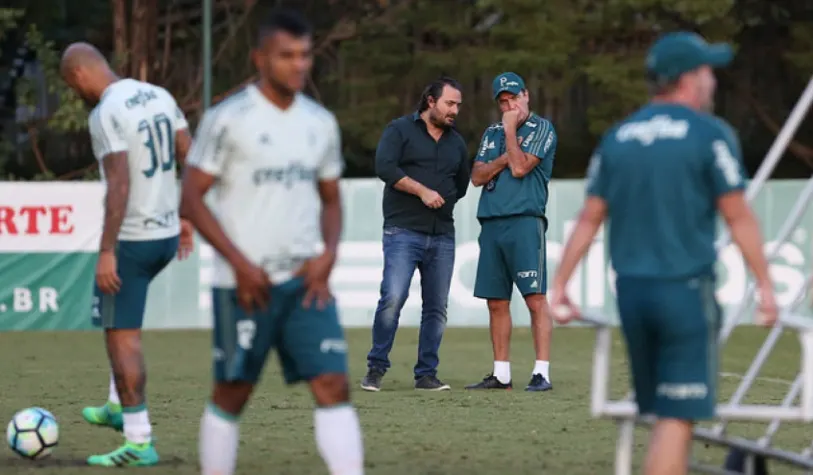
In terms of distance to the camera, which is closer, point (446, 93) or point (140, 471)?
point (140, 471)

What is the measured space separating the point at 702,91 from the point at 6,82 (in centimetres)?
2500

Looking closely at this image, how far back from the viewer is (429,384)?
11.8 meters

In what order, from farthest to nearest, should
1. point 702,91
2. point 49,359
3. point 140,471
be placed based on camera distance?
point 49,359 < point 140,471 < point 702,91

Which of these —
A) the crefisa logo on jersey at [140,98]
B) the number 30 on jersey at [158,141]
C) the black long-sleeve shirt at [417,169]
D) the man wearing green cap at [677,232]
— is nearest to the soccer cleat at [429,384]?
the black long-sleeve shirt at [417,169]

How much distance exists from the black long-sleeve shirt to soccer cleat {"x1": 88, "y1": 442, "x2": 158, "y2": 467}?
4313mm

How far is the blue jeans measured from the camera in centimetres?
1188

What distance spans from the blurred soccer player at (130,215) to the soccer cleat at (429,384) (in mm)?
3857

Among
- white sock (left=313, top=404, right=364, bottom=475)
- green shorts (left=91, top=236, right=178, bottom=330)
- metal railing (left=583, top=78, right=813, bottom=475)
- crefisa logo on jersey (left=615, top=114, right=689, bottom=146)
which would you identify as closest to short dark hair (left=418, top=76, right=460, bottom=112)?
green shorts (left=91, top=236, right=178, bottom=330)

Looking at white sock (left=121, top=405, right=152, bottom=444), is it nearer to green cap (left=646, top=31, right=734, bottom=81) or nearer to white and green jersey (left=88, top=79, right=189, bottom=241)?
white and green jersey (left=88, top=79, right=189, bottom=241)

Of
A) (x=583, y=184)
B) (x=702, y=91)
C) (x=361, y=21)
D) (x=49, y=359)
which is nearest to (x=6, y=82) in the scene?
(x=361, y=21)

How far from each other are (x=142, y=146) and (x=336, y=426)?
7.49 feet

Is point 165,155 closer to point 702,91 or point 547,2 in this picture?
point 702,91

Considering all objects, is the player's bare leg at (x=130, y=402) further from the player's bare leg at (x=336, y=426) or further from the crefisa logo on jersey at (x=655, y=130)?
the crefisa logo on jersey at (x=655, y=130)

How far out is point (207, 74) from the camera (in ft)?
79.5
